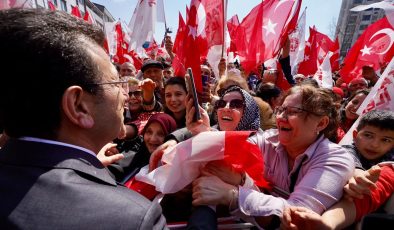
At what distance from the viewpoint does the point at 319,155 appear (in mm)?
1619

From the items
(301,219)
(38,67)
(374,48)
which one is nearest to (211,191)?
(301,219)

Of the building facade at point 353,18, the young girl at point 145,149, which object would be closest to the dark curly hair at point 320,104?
the young girl at point 145,149

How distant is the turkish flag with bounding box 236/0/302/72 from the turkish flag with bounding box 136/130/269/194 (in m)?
3.55

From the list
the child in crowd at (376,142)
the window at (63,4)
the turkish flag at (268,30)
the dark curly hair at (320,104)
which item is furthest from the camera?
the window at (63,4)

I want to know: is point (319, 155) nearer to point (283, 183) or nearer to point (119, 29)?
point (283, 183)

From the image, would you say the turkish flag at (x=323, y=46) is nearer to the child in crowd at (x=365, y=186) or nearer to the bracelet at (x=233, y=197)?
the child in crowd at (x=365, y=186)

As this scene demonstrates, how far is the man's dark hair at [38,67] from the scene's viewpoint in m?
0.84

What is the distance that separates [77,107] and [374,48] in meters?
5.57

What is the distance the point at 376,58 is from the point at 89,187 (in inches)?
214

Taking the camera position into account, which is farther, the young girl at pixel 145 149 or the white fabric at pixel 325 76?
the white fabric at pixel 325 76

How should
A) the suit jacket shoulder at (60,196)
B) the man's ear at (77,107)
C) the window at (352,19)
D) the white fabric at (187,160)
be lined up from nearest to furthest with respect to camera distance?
the suit jacket shoulder at (60,196) < the man's ear at (77,107) < the white fabric at (187,160) < the window at (352,19)

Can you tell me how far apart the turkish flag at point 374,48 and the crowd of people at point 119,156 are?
3.42 m

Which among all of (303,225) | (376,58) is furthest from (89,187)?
(376,58)

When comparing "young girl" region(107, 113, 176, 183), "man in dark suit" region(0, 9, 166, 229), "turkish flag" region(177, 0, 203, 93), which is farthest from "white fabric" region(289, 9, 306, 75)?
"man in dark suit" region(0, 9, 166, 229)
